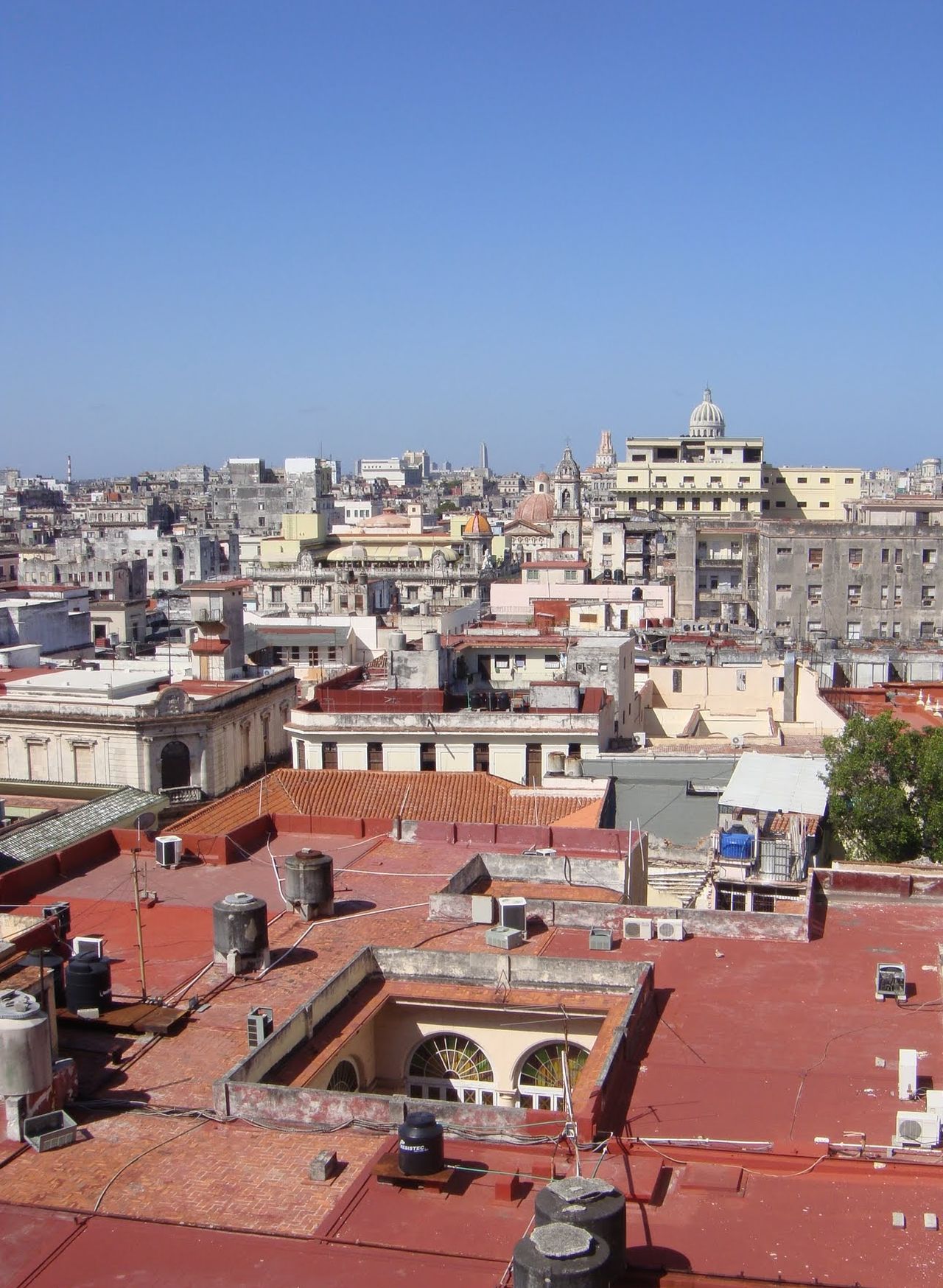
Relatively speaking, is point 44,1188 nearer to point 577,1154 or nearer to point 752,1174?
point 577,1154

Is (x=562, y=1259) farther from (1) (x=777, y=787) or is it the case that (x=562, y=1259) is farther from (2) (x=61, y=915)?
(1) (x=777, y=787)

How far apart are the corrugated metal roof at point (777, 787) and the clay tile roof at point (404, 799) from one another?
3.94 meters

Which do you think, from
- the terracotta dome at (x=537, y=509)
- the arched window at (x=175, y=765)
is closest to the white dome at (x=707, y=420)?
the terracotta dome at (x=537, y=509)

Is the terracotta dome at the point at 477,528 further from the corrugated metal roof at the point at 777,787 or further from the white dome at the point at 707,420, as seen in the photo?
the corrugated metal roof at the point at 777,787

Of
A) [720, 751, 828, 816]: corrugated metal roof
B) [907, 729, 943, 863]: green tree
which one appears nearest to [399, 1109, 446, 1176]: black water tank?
[720, 751, 828, 816]: corrugated metal roof

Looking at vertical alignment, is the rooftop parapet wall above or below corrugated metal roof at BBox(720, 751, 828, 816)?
below

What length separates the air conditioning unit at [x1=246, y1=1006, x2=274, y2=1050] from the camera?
15.4 meters

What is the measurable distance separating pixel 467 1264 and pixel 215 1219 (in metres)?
2.48

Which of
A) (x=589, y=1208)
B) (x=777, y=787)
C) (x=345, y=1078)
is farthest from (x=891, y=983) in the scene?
(x=589, y=1208)

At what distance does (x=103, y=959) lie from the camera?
17.7 meters

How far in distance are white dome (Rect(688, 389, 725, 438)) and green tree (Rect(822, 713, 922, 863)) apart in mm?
107720

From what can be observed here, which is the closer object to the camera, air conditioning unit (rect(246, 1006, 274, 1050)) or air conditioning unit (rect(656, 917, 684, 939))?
air conditioning unit (rect(246, 1006, 274, 1050))

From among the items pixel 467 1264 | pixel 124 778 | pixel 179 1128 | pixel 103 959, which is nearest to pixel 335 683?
pixel 124 778

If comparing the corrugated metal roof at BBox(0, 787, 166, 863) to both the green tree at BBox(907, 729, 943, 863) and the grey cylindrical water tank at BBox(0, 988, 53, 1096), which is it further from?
the green tree at BBox(907, 729, 943, 863)
